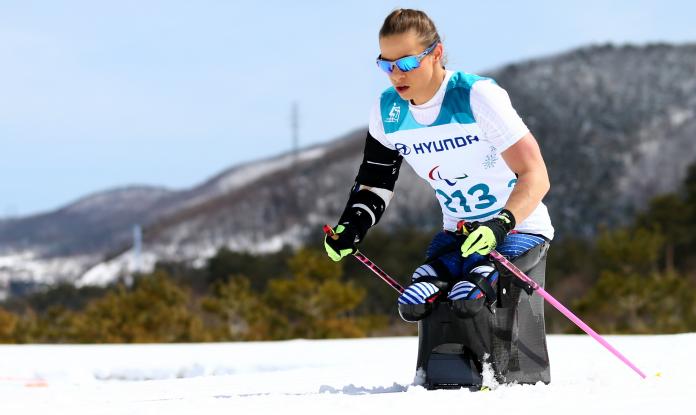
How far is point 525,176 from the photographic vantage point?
15.4 feet

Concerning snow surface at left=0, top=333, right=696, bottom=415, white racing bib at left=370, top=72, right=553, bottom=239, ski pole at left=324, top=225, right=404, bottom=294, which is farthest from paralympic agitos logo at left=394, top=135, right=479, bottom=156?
snow surface at left=0, top=333, right=696, bottom=415

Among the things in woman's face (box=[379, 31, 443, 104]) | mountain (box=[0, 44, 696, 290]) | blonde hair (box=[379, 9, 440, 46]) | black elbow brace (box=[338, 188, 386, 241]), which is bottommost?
mountain (box=[0, 44, 696, 290])

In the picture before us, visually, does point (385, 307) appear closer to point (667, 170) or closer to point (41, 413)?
point (41, 413)

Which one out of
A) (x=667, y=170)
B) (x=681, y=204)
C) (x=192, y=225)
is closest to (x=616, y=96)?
(x=667, y=170)

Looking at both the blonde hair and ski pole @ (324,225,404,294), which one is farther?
ski pole @ (324,225,404,294)

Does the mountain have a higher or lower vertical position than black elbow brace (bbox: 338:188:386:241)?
lower

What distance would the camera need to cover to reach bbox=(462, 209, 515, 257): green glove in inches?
173

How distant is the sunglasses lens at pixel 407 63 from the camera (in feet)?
15.6

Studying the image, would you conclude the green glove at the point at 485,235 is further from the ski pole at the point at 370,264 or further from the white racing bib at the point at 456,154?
the ski pole at the point at 370,264

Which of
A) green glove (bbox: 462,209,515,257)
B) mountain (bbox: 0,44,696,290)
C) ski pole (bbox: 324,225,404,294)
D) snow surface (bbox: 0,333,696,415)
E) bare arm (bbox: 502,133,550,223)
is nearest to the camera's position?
snow surface (bbox: 0,333,696,415)

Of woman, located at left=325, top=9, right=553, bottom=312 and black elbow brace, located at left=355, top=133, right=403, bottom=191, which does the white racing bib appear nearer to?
woman, located at left=325, top=9, right=553, bottom=312

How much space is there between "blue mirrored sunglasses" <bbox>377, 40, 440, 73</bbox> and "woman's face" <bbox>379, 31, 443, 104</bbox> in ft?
0.06

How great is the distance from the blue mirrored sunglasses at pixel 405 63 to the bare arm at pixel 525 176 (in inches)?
26.0

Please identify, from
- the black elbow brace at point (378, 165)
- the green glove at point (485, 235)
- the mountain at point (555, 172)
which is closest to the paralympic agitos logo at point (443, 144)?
the black elbow brace at point (378, 165)
